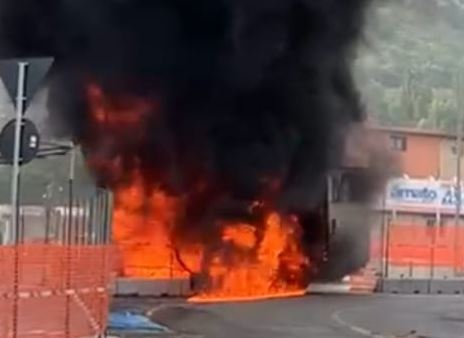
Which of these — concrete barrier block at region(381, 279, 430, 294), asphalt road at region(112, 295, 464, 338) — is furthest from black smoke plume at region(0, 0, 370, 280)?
concrete barrier block at region(381, 279, 430, 294)

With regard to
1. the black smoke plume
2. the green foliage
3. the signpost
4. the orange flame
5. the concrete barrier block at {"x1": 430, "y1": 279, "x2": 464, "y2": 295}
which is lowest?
the concrete barrier block at {"x1": 430, "y1": 279, "x2": 464, "y2": 295}

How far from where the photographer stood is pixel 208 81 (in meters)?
31.3

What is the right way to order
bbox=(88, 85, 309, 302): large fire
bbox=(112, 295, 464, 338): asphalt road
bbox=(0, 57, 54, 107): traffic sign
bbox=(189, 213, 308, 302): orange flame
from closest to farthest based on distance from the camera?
bbox=(0, 57, 54, 107): traffic sign < bbox=(112, 295, 464, 338): asphalt road < bbox=(189, 213, 308, 302): orange flame < bbox=(88, 85, 309, 302): large fire

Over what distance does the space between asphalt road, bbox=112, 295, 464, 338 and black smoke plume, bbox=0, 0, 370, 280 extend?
12.9 feet

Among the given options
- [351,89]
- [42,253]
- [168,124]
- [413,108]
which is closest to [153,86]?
[168,124]

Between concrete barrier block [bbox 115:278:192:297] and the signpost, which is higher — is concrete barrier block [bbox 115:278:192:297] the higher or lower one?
the lower one

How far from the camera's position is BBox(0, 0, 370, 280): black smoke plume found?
3052 centimetres

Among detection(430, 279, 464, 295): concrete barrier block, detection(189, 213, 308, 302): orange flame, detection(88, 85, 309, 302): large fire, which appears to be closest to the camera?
detection(189, 213, 308, 302): orange flame

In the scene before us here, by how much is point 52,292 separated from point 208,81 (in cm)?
1721

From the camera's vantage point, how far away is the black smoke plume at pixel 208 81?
30.5 meters

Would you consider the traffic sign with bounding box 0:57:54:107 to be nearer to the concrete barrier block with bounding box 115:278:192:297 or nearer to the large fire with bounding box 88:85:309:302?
the concrete barrier block with bounding box 115:278:192:297

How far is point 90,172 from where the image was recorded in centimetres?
3306

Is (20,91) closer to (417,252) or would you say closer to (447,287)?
(447,287)

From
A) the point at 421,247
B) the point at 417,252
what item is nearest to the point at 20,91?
the point at 417,252
